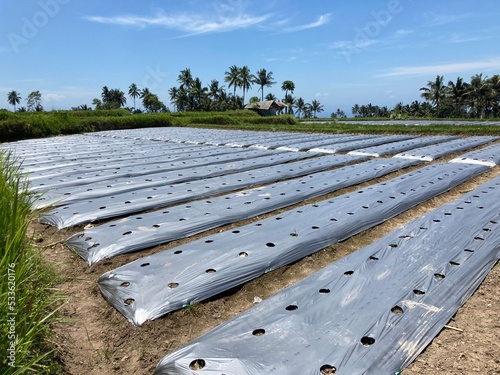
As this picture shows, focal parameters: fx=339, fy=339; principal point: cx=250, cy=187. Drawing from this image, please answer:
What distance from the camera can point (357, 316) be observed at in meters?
2.10

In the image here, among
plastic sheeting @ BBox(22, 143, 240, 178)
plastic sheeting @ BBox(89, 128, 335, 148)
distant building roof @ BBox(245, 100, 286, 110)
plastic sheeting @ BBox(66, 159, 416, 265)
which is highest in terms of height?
distant building roof @ BBox(245, 100, 286, 110)

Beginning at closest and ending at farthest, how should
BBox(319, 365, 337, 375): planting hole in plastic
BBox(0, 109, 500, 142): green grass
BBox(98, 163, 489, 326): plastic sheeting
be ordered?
BBox(319, 365, 337, 375): planting hole in plastic
BBox(98, 163, 489, 326): plastic sheeting
BBox(0, 109, 500, 142): green grass

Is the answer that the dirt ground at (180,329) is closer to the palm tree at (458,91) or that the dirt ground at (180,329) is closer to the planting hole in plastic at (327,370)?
the planting hole in plastic at (327,370)

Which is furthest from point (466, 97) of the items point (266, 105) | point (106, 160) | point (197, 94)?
point (106, 160)

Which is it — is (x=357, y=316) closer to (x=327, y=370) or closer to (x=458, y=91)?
(x=327, y=370)

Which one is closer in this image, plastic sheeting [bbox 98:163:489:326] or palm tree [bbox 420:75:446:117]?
plastic sheeting [bbox 98:163:489:326]

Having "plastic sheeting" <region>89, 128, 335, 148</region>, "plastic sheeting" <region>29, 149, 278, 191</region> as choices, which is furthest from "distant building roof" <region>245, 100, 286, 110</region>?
"plastic sheeting" <region>29, 149, 278, 191</region>

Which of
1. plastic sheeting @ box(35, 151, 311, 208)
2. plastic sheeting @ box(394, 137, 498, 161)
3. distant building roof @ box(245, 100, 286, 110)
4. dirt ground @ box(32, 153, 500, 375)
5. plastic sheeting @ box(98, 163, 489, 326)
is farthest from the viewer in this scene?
distant building roof @ box(245, 100, 286, 110)

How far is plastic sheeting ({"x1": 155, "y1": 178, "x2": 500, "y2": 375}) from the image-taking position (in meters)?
1.75

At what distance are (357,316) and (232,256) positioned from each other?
1.24 m

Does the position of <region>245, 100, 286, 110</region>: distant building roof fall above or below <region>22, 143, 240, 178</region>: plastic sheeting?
above

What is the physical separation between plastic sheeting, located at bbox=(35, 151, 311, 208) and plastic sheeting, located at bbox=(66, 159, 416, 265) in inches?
40.6

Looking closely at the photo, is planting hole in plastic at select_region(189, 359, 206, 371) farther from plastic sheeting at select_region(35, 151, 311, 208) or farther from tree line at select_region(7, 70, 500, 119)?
tree line at select_region(7, 70, 500, 119)

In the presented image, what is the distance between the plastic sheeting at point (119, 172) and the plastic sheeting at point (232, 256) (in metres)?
3.85
